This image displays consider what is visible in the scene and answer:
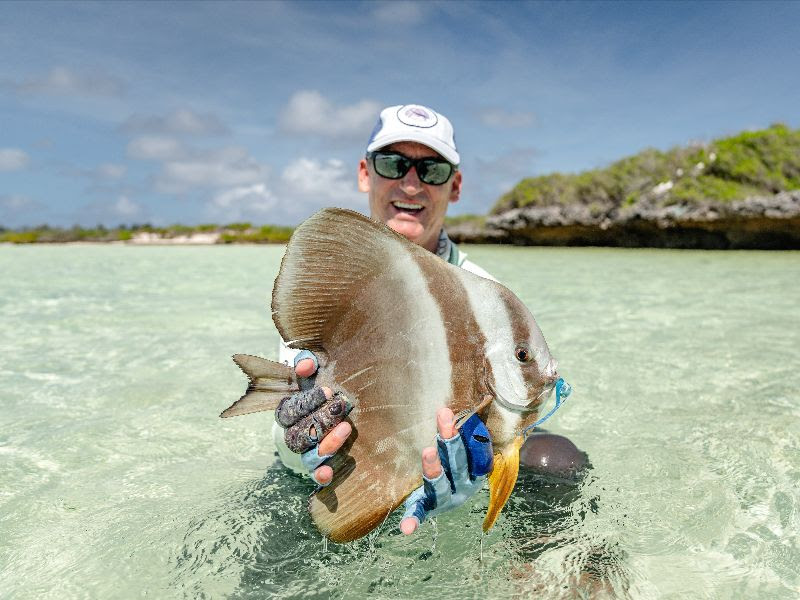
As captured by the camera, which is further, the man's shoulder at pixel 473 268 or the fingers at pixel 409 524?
the man's shoulder at pixel 473 268

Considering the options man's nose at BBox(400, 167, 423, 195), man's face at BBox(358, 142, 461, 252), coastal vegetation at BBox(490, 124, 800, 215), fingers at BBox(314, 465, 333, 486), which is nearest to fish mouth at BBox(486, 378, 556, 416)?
fingers at BBox(314, 465, 333, 486)

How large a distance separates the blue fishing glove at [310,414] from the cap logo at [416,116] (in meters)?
1.34

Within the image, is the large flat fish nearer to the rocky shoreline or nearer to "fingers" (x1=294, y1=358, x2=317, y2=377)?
"fingers" (x1=294, y1=358, x2=317, y2=377)

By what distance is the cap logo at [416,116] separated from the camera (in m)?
2.49

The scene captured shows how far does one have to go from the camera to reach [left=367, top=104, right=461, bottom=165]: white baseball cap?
8.11 feet

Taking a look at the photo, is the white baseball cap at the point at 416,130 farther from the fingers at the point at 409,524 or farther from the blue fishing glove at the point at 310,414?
the fingers at the point at 409,524

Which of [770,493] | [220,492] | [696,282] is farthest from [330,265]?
[696,282]

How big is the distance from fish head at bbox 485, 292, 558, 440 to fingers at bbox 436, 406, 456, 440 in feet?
0.42

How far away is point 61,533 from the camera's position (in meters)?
2.25

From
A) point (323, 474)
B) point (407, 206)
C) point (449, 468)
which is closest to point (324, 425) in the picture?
point (323, 474)

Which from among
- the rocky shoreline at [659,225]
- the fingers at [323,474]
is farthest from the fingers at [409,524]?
the rocky shoreline at [659,225]

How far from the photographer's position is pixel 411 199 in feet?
8.46

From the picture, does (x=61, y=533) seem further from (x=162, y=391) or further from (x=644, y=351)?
(x=644, y=351)

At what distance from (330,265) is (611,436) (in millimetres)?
2509
